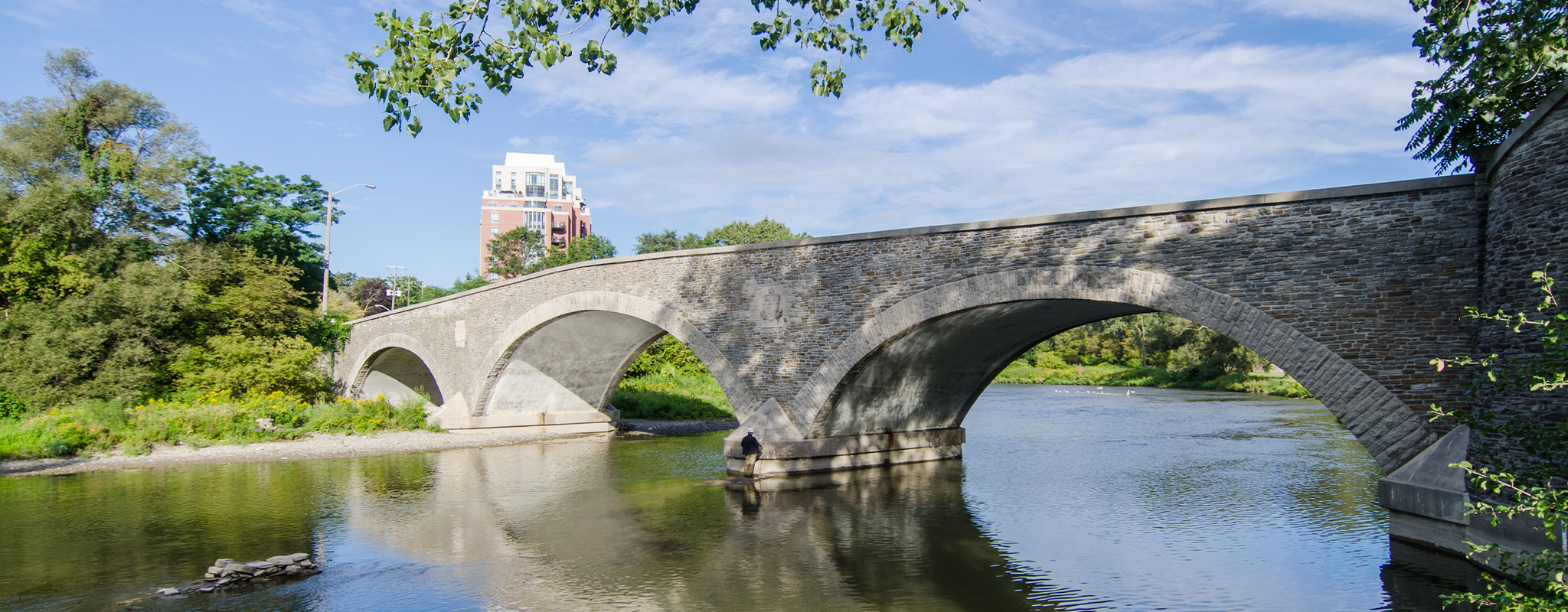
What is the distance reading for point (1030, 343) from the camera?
17234mm

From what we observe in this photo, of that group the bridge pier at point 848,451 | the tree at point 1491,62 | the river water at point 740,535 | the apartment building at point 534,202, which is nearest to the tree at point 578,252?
the apartment building at point 534,202

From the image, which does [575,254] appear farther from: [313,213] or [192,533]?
[192,533]

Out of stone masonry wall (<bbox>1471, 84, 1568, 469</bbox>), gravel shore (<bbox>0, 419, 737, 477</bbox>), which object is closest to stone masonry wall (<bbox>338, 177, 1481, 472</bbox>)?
stone masonry wall (<bbox>1471, 84, 1568, 469</bbox>)

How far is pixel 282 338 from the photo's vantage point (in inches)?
1011

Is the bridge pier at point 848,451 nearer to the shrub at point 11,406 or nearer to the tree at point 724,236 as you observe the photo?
the shrub at point 11,406

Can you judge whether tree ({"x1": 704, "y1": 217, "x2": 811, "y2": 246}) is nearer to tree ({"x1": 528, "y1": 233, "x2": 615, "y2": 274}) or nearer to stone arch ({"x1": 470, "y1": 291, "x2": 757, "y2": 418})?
tree ({"x1": 528, "y1": 233, "x2": 615, "y2": 274})

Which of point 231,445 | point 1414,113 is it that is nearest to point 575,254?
point 231,445

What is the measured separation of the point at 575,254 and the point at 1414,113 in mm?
50991

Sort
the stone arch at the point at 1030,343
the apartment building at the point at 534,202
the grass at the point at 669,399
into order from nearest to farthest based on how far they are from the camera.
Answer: the stone arch at the point at 1030,343 < the grass at the point at 669,399 < the apartment building at the point at 534,202

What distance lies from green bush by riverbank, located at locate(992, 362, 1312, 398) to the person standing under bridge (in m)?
25.4

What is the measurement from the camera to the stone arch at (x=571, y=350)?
18984mm

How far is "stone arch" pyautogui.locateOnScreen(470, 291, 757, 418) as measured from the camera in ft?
62.3

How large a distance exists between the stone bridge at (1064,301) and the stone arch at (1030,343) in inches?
1.1

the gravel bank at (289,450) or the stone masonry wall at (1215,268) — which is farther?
the gravel bank at (289,450)
